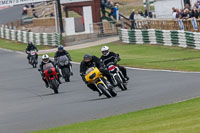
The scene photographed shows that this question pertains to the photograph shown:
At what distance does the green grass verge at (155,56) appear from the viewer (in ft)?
94.4

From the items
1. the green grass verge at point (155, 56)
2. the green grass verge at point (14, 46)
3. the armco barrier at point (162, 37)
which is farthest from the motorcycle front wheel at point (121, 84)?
the green grass verge at point (14, 46)

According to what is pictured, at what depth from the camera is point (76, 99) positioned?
1986 centimetres

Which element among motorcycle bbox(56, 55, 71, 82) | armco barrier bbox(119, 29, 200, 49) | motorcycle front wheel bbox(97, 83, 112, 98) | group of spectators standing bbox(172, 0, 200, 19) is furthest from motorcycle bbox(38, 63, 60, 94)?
group of spectators standing bbox(172, 0, 200, 19)

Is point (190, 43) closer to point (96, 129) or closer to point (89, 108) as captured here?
point (89, 108)

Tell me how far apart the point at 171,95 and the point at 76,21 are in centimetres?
3683

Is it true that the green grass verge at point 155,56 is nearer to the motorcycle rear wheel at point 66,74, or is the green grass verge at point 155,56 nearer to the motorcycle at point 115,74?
the motorcycle rear wheel at point 66,74

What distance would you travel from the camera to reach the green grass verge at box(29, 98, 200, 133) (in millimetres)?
11328

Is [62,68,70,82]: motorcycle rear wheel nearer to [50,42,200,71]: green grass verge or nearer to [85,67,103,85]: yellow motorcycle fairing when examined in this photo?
[50,42,200,71]: green grass verge

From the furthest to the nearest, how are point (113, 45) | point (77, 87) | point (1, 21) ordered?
point (1, 21)
point (113, 45)
point (77, 87)

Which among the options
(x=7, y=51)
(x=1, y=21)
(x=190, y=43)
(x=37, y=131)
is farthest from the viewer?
(x=1, y=21)

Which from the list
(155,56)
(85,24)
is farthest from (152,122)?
(85,24)

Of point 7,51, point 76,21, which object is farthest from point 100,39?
point 7,51

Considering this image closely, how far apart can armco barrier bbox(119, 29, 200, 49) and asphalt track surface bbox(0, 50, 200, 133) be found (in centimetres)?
900

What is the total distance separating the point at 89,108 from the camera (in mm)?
16953
